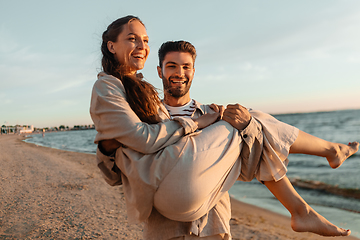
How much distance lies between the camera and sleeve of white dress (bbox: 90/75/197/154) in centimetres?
154

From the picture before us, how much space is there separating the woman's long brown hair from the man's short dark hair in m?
0.61

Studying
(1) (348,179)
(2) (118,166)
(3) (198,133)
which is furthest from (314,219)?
(1) (348,179)

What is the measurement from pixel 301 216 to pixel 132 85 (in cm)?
171

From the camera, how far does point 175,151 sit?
1.57 m

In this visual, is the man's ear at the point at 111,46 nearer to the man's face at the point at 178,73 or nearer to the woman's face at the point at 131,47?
the woman's face at the point at 131,47

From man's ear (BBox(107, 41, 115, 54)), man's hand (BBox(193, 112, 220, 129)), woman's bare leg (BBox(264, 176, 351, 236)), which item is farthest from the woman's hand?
woman's bare leg (BBox(264, 176, 351, 236))

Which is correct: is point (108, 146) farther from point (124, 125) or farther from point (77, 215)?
point (77, 215)

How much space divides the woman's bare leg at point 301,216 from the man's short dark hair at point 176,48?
4.98ft

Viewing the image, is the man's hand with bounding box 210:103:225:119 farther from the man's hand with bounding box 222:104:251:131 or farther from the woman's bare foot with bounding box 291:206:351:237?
the woman's bare foot with bounding box 291:206:351:237

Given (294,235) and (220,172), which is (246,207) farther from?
(220,172)

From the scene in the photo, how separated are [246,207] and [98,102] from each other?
224 inches

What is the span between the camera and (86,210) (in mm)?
5230

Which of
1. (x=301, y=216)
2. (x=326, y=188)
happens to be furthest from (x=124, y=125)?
(x=326, y=188)

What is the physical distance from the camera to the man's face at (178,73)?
256 cm
